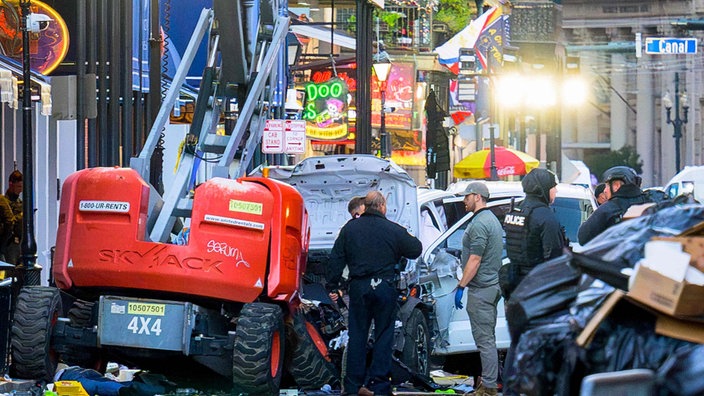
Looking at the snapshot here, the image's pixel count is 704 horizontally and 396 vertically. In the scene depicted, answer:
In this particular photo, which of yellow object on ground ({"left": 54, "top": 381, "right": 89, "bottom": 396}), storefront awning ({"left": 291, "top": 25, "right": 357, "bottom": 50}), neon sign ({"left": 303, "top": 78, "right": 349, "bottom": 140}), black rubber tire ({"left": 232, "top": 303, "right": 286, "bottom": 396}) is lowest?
yellow object on ground ({"left": 54, "top": 381, "right": 89, "bottom": 396})

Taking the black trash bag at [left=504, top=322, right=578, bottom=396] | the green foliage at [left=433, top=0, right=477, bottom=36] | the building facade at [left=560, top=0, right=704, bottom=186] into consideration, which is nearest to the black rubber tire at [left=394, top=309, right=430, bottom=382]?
the black trash bag at [left=504, top=322, right=578, bottom=396]

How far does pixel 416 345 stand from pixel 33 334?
4004 mm

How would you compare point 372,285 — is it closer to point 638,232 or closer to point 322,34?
point 638,232

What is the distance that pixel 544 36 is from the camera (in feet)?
260

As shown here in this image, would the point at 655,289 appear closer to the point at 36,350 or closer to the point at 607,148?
the point at 36,350

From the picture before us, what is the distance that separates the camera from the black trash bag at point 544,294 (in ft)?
26.2

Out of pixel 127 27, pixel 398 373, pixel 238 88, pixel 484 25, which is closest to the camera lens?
pixel 398 373

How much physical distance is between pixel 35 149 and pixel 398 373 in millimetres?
11634

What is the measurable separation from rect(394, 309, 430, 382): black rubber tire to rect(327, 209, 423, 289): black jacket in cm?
123

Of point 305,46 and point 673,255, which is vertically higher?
point 305,46

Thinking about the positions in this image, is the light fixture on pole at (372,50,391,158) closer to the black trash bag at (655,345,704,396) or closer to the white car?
the white car

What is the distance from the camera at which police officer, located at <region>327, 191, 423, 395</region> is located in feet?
45.9

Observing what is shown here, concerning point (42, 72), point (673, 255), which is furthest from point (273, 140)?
point (673, 255)

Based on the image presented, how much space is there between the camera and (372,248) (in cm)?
1400
